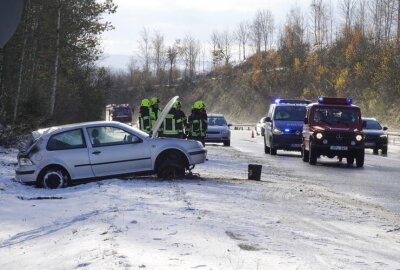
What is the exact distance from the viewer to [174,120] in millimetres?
18797

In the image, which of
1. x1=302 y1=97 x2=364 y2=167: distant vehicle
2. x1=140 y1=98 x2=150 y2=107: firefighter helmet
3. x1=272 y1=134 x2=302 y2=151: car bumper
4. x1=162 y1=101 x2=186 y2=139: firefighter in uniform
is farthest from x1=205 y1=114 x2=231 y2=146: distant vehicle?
x1=162 y1=101 x2=186 y2=139: firefighter in uniform

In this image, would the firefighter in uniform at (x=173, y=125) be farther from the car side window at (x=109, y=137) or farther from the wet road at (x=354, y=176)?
the car side window at (x=109, y=137)

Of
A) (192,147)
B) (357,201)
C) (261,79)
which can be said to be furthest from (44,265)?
(261,79)

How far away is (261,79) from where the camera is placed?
109312mm

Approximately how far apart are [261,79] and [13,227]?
101119 mm

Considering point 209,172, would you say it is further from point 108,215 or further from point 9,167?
point 108,215

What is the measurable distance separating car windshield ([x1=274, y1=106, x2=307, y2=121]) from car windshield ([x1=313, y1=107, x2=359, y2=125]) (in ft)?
14.3

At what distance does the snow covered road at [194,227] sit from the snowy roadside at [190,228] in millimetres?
15

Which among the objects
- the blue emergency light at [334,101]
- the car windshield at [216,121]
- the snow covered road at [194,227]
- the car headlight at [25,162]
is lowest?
the snow covered road at [194,227]

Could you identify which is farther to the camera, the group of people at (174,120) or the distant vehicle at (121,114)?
the distant vehicle at (121,114)

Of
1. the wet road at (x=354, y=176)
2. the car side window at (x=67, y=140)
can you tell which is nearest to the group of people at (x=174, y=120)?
the wet road at (x=354, y=176)

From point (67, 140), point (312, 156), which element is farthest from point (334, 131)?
point (67, 140)

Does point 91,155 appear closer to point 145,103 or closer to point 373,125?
point 145,103

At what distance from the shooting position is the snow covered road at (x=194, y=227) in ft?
21.6
